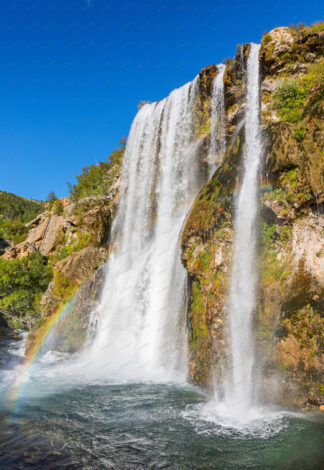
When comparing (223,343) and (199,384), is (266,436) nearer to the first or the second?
(223,343)

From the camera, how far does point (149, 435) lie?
8219 millimetres

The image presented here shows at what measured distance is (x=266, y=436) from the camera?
784cm

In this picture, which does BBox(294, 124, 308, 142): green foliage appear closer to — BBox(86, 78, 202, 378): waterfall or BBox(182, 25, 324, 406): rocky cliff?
BBox(182, 25, 324, 406): rocky cliff

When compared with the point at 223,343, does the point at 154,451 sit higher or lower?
lower

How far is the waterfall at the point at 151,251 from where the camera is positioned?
51.5 feet

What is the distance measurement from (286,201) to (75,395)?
11.0 metres

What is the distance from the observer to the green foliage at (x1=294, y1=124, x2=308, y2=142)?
11298 mm

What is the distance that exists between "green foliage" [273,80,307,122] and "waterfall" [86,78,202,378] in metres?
7.27

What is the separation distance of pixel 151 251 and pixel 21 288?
15632 mm

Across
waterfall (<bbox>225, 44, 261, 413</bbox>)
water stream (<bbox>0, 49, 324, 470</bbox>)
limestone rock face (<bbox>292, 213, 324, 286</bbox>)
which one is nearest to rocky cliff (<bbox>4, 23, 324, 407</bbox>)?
limestone rock face (<bbox>292, 213, 324, 286</bbox>)

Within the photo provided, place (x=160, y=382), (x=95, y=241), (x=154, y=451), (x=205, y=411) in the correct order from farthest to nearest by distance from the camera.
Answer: (x=95, y=241) → (x=160, y=382) → (x=205, y=411) → (x=154, y=451)

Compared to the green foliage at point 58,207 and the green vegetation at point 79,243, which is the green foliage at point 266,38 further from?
the green foliage at point 58,207

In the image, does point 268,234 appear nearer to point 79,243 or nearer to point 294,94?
point 294,94

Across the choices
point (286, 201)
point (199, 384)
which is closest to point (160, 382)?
point (199, 384)
